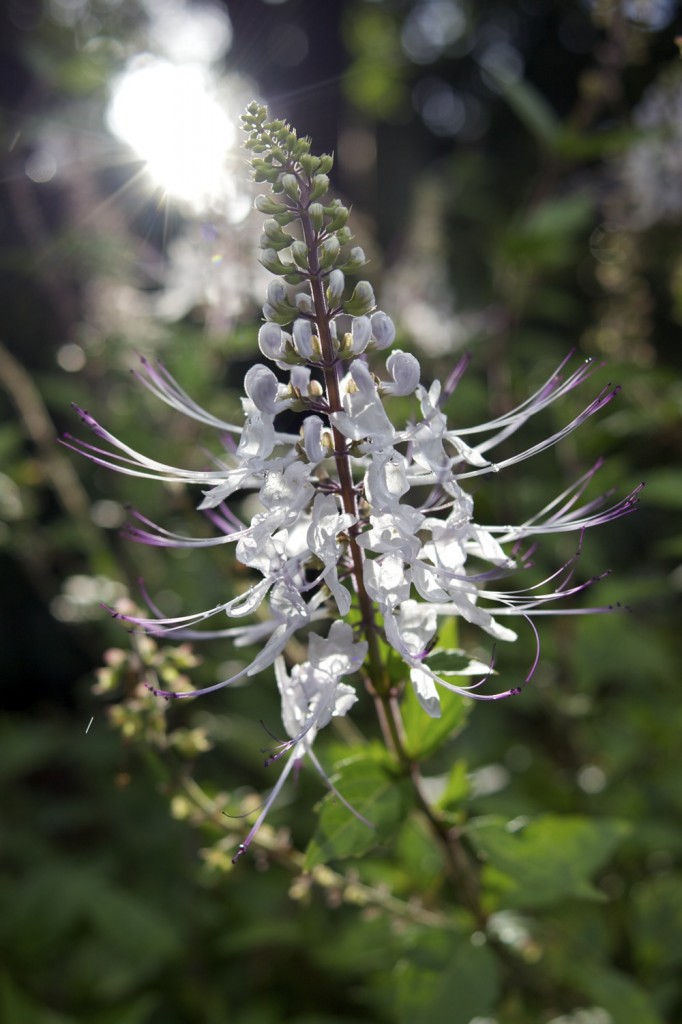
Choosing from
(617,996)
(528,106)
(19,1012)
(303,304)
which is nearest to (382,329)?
(303,304)

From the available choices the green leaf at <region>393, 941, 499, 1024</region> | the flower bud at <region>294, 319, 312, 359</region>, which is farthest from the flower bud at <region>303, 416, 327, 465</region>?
the green leaf at <region>393, 941, 499, 1024</region>

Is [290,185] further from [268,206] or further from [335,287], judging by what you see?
[335,287]

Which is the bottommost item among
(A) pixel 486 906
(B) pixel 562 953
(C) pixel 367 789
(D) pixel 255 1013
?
(D) pixel 255 1013

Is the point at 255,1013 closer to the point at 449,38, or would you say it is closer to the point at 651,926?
the point at 651,926

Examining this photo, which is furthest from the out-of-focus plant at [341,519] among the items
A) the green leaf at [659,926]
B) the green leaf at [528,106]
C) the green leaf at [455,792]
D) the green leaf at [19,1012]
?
the green leaf at [528,106]

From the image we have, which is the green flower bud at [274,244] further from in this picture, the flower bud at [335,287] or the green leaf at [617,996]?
the green leaf at [617,996]

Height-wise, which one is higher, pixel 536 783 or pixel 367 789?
pixel 367 789

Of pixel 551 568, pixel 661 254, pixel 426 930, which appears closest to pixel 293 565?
pixel 426 930
